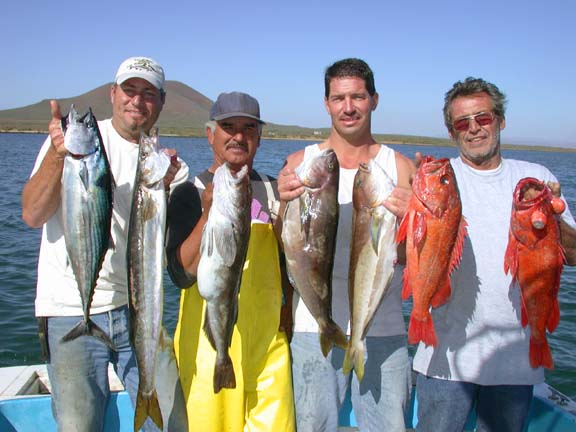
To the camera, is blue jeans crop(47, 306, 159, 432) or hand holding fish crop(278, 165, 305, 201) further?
blue jeans crop(47, 306, 159, 432)

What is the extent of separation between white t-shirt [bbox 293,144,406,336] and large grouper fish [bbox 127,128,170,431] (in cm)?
115

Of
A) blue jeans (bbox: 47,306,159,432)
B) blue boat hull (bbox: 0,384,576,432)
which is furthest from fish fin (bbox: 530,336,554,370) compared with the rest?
blue jeans (bbox: 47,306,159,432)

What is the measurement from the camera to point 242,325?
394 cm

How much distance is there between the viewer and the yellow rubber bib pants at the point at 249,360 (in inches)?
150

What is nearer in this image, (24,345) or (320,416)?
(320,416)

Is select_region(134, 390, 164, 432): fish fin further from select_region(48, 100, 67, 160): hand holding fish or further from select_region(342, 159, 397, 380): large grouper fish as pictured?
select_region(48, 100, 67, 160): hand holding fish

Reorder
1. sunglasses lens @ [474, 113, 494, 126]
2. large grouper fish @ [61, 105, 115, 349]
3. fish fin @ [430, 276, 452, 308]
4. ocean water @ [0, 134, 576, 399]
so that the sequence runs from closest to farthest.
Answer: large grouper fish @ [61, 105, 115, 349] < fish fin @ [430, 276, 452, 308] < sunglasses lens @ [474, 113, 494, 126] < ocean water @ [0, 134, 576, 399]

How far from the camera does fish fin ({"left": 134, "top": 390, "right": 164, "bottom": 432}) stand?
3562 millimetres

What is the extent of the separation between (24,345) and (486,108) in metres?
8.55

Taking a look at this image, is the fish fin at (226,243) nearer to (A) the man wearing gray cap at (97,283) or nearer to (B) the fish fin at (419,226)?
(A) the man wearing gray cap at (97,283)

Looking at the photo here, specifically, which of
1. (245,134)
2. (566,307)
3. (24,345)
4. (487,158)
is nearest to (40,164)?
(245,134)

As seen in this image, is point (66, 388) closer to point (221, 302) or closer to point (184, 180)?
point (221, 302)

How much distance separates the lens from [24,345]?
8844mm

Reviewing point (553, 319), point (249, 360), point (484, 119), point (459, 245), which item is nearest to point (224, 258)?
point (249, 360)
